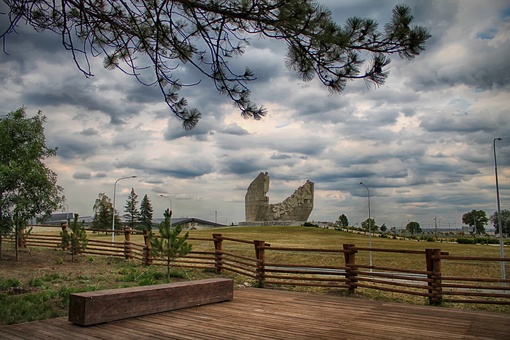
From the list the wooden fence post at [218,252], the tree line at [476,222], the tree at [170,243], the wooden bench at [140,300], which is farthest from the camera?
the tree line at [476,222]

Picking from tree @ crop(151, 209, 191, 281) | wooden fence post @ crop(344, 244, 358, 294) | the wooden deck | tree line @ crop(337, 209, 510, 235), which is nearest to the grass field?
wooden fence post @ crop(344, 244, 358, 294)

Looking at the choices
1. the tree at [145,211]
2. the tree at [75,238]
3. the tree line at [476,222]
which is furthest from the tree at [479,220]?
the tree at [75,238]

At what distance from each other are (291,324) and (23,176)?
40.0ft

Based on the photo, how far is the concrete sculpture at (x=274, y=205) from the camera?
65625 millimetres

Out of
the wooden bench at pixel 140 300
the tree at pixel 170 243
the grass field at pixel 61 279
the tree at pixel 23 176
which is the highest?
the tree at pixel 23 176

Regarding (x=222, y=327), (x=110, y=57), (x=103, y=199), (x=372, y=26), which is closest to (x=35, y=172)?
(x=110, y=57)

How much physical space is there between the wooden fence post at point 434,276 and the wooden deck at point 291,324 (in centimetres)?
192

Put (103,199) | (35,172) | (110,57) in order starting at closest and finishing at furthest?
(110,57) < (35,172) < (103,199)

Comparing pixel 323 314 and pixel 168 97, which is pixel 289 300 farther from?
pixel 168 97

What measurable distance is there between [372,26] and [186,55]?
2830 millimetres

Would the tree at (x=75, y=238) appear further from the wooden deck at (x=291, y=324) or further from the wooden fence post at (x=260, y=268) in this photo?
the wooden deck at (x=291, y=324)

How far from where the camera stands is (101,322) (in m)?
6.21

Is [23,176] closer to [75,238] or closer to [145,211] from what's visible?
[75,238]

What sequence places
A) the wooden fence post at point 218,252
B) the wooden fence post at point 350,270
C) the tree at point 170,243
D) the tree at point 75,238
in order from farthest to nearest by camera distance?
the tree at point 75,238 < the wooden fence post at point 218,252 < the tree at point 170,243 < the wooden fence post at point 350,270
